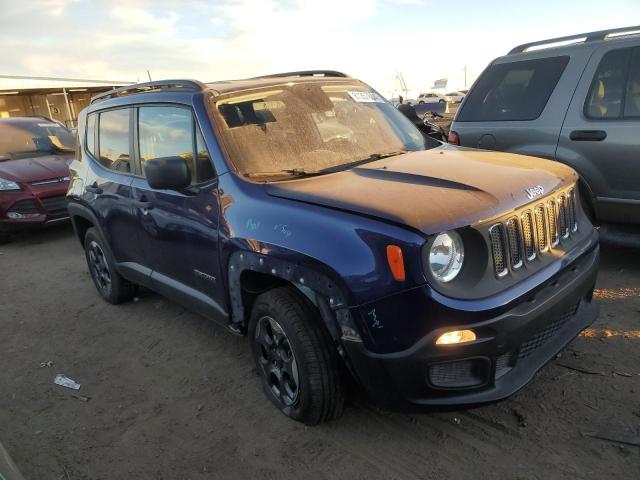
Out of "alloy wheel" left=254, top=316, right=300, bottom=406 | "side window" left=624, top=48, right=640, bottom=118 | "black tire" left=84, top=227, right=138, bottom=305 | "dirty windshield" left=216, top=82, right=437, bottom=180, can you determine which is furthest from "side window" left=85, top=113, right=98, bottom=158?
"side window" left=624, top=48, right=640, bottom=118

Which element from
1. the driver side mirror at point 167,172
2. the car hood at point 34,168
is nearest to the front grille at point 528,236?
the driver side mirror at point 167,172

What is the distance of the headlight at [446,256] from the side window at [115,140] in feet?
8.92

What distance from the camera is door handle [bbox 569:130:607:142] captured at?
13.6 feet

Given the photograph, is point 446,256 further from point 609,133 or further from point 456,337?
point 609,133

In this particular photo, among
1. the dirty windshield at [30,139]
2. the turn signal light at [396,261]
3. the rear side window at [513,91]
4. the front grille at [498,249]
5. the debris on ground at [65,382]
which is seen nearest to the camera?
the turn signal light at [396,261]

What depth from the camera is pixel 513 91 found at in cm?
482

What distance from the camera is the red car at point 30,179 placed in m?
7.41

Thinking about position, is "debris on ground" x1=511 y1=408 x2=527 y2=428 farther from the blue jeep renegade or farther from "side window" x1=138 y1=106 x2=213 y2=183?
"side window" x1=138 y1=106 x2=213 y2=183

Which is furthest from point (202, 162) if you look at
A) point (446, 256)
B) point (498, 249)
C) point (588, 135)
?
point (588, 135)

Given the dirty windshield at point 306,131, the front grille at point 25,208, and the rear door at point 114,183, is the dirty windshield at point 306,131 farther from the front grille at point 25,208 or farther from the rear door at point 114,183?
the front grille at point 25,208

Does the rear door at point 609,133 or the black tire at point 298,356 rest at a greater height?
the rear door at point 609,133

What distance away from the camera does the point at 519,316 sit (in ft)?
7.34

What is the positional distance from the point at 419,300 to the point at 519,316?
19.3 inches

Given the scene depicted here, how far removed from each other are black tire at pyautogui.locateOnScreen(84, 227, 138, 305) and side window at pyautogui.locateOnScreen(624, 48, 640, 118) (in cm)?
457
